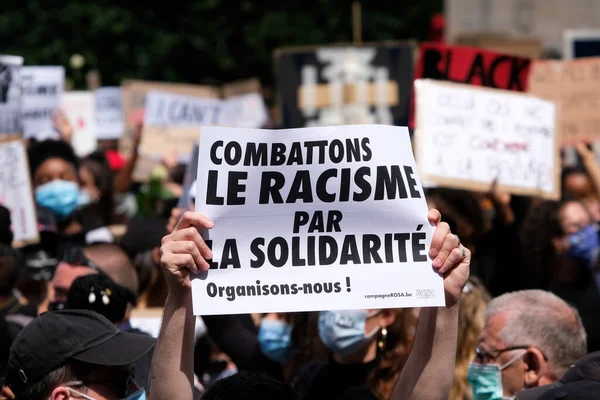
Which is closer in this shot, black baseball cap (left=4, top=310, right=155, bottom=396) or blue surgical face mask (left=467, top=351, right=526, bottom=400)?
black baseball cap (left=4, top=310, right=155, bottom=396)

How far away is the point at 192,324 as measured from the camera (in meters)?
3.17

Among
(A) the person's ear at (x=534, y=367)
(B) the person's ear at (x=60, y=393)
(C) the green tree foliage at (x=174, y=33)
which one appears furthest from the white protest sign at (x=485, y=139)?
(C) the green tree foliage at (x=174, y=33)

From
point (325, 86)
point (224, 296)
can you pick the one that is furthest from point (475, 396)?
point (325, 86)

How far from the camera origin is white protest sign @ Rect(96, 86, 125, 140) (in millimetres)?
12922

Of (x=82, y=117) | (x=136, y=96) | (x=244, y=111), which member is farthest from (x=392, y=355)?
(x=82, y=117)

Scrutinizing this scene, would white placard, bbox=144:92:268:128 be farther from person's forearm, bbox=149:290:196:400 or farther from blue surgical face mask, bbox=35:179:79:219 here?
person's forearm, bbox=149:290:196:400

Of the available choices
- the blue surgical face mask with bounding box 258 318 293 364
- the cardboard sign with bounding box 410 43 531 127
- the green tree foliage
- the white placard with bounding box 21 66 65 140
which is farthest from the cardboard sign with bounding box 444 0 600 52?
the blue surgical face mask with bounding box 258 318 293 364

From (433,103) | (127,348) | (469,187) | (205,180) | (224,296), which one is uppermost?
(205,180)

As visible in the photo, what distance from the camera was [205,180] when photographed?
10.4 ft

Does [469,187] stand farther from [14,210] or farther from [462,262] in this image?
[462,262]

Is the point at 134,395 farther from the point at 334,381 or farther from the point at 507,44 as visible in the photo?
the point at 507,44

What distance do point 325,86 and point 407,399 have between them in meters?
7.83

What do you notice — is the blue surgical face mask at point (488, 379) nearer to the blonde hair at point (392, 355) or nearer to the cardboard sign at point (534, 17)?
the blonde hair at point (392, 355)

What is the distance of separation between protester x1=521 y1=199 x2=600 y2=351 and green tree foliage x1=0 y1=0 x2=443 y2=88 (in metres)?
19.1
